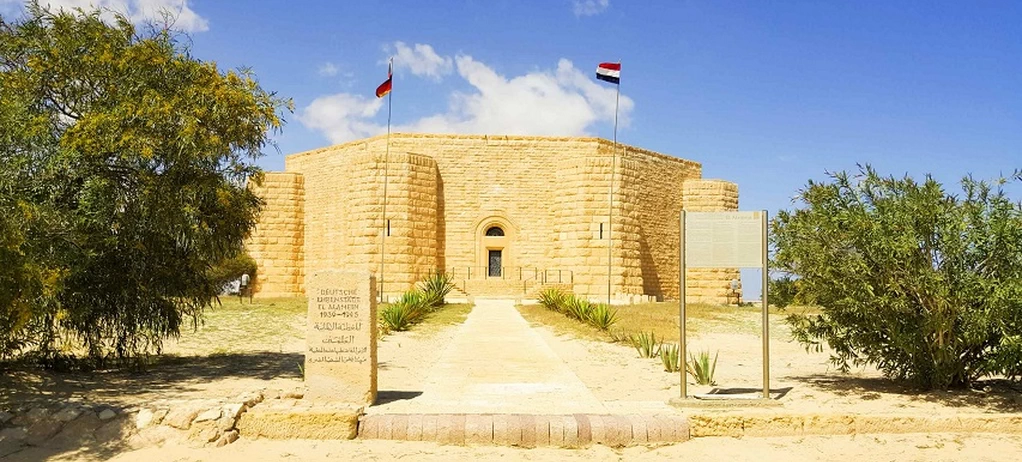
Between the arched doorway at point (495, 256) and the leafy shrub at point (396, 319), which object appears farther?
the arched doorway at point (495, 256)

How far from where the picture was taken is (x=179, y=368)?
412 inches

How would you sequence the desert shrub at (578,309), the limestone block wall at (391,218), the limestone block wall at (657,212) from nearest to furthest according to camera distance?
the desert shrub at (578,309) < the limestone block wall at (391,218) < the limestone block wall at (657,212)

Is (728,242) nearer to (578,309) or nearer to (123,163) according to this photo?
(123,163)

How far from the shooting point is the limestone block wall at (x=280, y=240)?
3100 cm

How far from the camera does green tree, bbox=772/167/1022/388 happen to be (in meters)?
7.70

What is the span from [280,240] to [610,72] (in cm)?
1445

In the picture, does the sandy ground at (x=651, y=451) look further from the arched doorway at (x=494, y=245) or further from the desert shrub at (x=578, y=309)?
the arched doorway at (x=494, y=245)

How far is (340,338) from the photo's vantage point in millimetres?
7461

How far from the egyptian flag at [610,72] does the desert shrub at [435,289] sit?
9022 mm

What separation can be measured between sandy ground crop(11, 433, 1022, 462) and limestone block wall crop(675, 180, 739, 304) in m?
24.9

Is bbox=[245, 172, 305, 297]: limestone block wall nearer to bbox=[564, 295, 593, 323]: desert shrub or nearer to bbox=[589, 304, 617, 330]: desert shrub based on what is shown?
bbox=[564, 295, 593, 323]: desert shrub

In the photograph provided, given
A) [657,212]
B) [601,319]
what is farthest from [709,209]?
[601,319]

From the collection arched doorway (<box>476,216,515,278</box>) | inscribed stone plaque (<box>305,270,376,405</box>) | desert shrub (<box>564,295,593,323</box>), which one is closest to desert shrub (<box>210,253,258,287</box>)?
arched doorway (<box>476,216,515,278</box>)

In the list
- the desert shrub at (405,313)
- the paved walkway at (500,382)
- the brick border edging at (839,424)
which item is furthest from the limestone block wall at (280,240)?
the brick border edging at (839,424)
